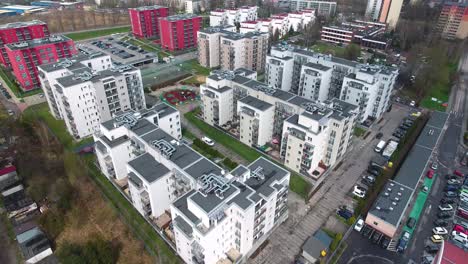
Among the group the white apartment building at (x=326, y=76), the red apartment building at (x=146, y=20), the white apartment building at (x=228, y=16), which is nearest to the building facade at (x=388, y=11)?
the white apartment building at (x=228, y=16)

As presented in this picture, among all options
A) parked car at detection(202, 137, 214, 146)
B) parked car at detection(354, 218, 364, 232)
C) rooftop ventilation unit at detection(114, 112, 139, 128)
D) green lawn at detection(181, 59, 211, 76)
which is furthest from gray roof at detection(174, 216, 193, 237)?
green lawn at detection(181, 59, 211, 76)

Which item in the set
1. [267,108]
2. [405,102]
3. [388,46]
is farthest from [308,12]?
[267,108]

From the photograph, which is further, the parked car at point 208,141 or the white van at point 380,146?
the parked car at point 208,141

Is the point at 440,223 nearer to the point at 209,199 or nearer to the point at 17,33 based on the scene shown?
the point at 209,199

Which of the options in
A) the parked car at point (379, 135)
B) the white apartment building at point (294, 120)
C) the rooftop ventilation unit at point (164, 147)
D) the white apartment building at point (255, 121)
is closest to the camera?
the rooftop ventilation unit at point (164, 147)

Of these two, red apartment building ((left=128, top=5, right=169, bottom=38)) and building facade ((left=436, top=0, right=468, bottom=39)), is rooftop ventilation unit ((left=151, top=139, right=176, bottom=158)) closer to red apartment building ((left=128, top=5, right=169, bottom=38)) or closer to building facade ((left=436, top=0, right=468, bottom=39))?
red apartment building ((left=128, top=5, right=169, bottom=38))

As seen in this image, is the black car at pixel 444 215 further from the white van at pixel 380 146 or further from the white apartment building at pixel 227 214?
→ the white apartment building at pixel 227 214

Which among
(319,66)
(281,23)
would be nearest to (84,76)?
(319,66)
